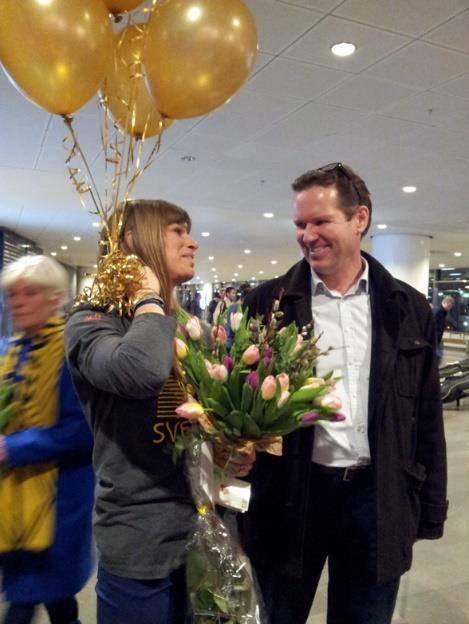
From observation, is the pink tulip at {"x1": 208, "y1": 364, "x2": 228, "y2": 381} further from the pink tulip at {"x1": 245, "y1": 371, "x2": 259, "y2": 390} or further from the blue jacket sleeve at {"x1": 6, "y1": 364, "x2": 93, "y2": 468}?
the blue jacket sleeve at {"x1": 6, "y1": 364, "x2": 93, "y2": 468}

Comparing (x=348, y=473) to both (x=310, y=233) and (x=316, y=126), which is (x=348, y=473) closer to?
(x=310, y=233)

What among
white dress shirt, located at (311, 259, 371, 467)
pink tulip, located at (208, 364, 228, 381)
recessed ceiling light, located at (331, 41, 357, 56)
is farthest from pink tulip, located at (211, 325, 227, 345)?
recessed ceiling light, located at (331, 41, 357, 56)

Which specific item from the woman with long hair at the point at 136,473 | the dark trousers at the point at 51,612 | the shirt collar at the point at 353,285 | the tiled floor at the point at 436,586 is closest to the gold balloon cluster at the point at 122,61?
the woman with long hair at the point at 136,473

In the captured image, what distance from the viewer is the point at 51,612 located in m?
1.79

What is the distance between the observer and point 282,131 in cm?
446

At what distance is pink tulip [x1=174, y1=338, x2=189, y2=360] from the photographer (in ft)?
3.83

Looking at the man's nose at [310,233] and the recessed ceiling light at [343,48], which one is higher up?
the recessed ceiling light at [343,48]

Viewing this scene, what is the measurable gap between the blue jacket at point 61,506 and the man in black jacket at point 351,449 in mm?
516

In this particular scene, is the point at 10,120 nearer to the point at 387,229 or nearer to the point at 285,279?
the point at 285,279

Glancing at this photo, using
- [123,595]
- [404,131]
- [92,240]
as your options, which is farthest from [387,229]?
[123,595]

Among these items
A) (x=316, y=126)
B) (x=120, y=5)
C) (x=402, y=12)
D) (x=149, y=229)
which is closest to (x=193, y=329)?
(x=149, y=229)

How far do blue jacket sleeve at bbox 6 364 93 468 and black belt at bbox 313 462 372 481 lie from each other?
2.30 ft

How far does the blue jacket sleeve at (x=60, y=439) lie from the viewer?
1.54m

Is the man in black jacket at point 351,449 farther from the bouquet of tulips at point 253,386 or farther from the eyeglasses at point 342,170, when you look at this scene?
the bouquet of tulips at point 253,386
